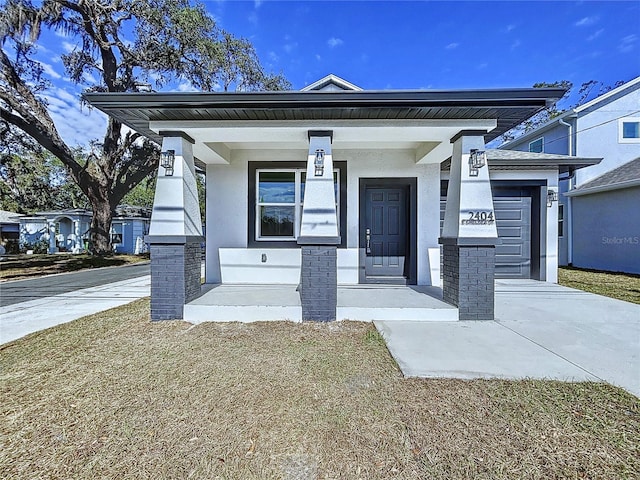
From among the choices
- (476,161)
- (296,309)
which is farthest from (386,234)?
(296,309)

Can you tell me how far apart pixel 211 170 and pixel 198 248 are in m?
2.47

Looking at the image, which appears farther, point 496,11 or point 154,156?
point 154,156

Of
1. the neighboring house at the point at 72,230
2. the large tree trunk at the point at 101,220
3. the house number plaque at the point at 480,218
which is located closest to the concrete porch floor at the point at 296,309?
the house number plaque at the point at 480,218

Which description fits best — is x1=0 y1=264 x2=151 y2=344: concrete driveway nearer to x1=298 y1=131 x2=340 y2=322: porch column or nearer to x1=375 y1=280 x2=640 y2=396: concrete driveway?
x1=298 y1=131 x2=340 y2=322: porch column

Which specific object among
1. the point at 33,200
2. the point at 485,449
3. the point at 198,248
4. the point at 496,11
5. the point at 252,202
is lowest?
the point at 485,449

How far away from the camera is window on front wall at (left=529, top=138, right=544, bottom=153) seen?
15431 mm

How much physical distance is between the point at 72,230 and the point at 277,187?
79.7 ft

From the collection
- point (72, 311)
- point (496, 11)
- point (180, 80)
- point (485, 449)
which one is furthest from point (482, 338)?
point (180, 80)

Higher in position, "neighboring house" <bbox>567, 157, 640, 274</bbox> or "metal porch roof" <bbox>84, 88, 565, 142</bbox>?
"metal porch roof" <bbox>84, 88, 565, 142</bbox>

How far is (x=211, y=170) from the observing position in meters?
7.56

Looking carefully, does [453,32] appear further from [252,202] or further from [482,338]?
[482,338]

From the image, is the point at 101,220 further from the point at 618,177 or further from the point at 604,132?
the point at 604,132

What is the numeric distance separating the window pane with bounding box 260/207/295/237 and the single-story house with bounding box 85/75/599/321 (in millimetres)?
24

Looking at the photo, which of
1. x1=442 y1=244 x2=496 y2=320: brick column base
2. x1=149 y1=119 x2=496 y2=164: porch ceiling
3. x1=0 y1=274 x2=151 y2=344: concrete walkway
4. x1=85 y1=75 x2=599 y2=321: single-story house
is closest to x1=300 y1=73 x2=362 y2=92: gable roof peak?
x1=85 y1=75 x2=599 y2=321: single-story house
